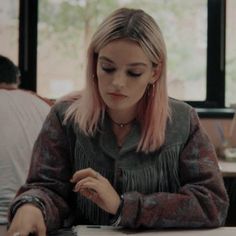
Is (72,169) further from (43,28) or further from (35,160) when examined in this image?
(43,28)

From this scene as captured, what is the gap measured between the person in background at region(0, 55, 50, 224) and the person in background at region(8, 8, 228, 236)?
2.17 ft

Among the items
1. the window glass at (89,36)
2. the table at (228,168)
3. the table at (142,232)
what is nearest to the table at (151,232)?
the table at (142,232)

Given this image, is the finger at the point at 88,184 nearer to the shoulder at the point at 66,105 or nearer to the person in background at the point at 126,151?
the person in background at the point at 126,151

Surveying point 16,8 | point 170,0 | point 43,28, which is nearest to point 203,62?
point 170,0

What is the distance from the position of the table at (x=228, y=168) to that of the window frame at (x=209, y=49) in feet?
2.17

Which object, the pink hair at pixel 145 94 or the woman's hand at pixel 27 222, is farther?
the pink hair at pixel 145 94

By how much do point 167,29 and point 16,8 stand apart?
106cm

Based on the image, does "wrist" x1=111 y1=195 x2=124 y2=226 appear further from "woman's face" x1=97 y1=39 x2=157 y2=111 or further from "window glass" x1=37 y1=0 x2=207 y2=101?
"window glass" x1=37 y1=0 x2=207 y2=101

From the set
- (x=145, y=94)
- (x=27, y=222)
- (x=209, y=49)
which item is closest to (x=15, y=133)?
(x=145, y=94)

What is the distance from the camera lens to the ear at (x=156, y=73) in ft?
4.19

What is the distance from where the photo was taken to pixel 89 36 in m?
3.28

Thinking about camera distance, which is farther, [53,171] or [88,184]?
[53,171]

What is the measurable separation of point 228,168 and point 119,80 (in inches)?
60.2

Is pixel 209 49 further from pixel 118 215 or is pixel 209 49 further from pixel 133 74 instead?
pixel 118 215
